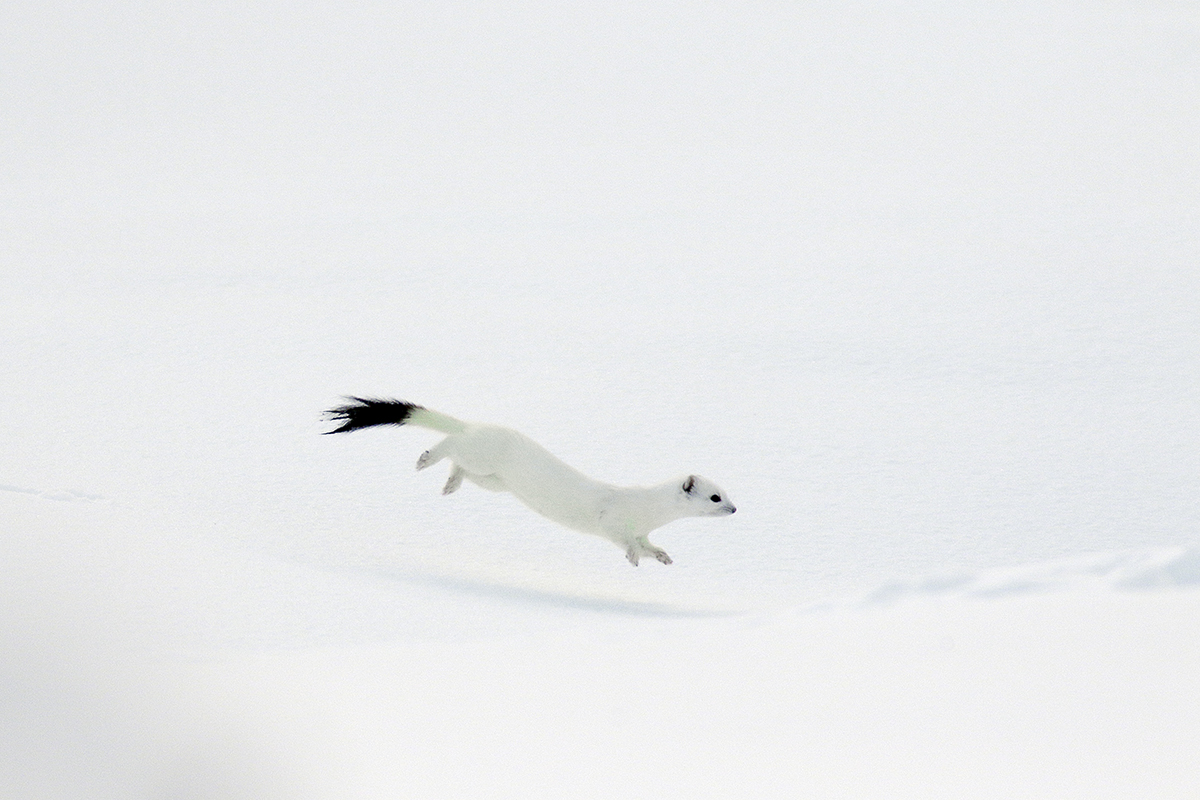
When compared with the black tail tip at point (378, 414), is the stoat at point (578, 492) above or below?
below

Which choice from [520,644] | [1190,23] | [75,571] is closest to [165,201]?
[520,644]

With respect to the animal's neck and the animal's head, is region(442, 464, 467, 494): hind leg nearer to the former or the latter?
the animal's neck

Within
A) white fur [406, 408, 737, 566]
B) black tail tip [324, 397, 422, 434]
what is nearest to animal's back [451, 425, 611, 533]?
white fur [406, 408, 737, 566]

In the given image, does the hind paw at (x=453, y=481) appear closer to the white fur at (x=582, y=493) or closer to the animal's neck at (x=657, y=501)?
the white fur at (x=582, y=493)

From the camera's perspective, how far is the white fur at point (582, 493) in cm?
289

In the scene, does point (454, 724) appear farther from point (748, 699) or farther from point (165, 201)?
point (165, 201)

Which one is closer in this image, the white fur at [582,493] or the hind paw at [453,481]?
the white fur at [582,493]

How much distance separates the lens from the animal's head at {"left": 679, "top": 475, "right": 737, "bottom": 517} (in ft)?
9.58

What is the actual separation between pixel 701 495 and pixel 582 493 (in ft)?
0.94

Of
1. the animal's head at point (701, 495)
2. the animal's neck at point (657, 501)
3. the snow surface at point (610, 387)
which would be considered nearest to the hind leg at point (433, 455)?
the snow surface at point (610, 387)

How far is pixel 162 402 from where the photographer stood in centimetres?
396

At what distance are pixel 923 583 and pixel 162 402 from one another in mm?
2786

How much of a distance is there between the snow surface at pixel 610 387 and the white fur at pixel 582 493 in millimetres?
155

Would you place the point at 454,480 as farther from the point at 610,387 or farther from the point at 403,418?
the point at 610,387
